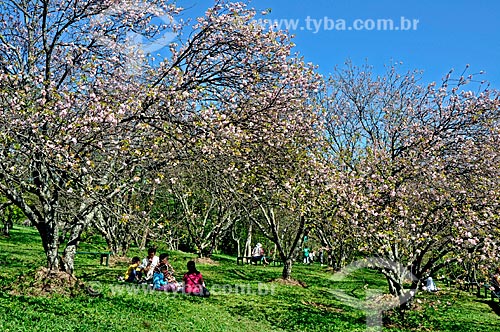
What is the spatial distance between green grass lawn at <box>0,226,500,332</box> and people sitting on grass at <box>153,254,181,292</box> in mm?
475

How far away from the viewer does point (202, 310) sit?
10367 millimetres

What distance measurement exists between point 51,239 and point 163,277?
12.0 feet

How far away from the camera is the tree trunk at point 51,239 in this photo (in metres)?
9.73

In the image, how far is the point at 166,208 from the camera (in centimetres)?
3347

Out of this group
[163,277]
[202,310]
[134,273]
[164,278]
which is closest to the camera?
[202,310]

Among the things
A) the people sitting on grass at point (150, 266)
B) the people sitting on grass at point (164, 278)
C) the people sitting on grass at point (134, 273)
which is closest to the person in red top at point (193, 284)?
the people sitting on grass at point (164, 278)

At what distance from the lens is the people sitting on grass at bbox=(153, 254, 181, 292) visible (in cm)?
1225

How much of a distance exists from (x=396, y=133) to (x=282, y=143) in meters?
5.17

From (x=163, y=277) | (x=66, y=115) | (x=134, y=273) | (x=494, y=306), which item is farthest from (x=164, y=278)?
(x=494, y=306)

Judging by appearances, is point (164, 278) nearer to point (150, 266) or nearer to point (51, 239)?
point (150, 266)

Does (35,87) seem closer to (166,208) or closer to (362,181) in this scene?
(362,181)

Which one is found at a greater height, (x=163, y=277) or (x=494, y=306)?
(x=163, y=277)

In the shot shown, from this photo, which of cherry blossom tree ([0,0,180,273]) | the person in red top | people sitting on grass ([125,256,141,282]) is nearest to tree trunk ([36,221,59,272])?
cherry blossom tree ([0,0,180,273])

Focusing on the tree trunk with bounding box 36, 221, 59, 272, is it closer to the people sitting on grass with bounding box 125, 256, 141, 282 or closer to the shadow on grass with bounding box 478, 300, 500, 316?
the people sitting on grass with bounding box 125, 256, 141, 282
